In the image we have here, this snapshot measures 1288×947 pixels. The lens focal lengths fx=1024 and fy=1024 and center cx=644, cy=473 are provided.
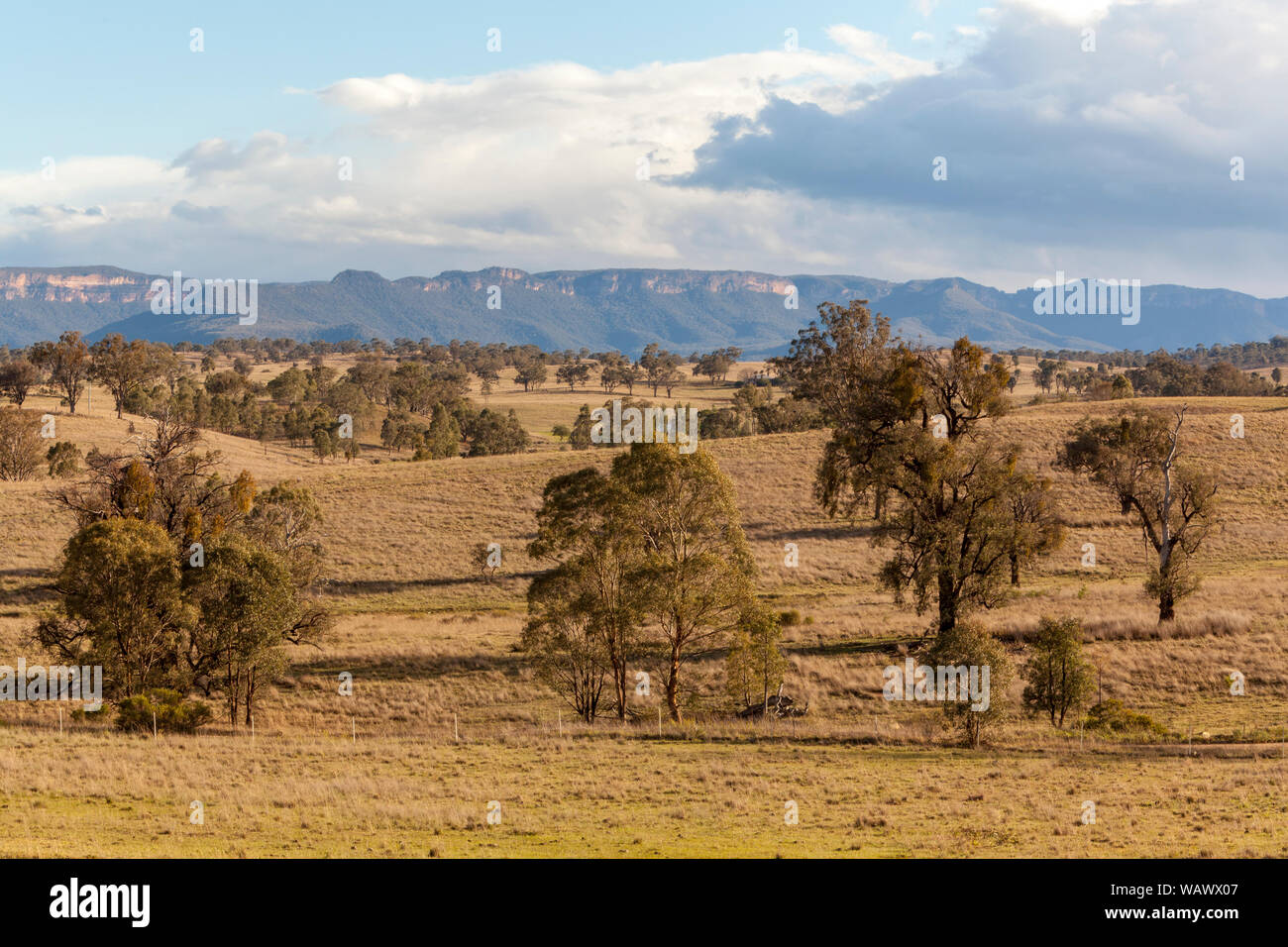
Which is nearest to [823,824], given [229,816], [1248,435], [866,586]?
[229,816]

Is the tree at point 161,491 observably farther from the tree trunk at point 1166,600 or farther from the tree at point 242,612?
the tree trunk at point 1166,600

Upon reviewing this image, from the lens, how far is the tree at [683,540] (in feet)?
117

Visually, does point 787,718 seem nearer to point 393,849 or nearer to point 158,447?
point 393,849

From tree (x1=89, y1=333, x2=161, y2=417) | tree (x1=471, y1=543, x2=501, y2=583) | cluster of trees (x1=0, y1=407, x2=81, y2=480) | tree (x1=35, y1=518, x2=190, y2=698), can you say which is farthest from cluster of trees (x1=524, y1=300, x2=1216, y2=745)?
tree (x1=89, y1=333, x2=161, y2=417)

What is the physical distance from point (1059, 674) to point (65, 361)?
405ft

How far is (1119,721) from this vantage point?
33031 millimetres

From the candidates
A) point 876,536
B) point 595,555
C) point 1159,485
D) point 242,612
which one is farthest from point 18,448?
point 1159,485

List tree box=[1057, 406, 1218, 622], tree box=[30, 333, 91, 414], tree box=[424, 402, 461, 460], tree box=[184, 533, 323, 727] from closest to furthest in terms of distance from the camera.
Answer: tree box=[184, 533, 323, 727] → tree box=[1057, 406, 1218, 622] → tree box=[30, 333, 91, 414] → tree box=[424, 402, 461, 460]

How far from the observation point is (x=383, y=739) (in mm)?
33281

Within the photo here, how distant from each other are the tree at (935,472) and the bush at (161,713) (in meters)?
25.9

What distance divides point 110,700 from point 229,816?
20008 millimetres

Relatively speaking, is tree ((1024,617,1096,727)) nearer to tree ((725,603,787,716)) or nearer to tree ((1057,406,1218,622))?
tree ((725,603,787,716))

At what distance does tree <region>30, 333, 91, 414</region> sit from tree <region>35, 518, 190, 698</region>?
9782 cm

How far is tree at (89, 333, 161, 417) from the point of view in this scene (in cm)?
12700
